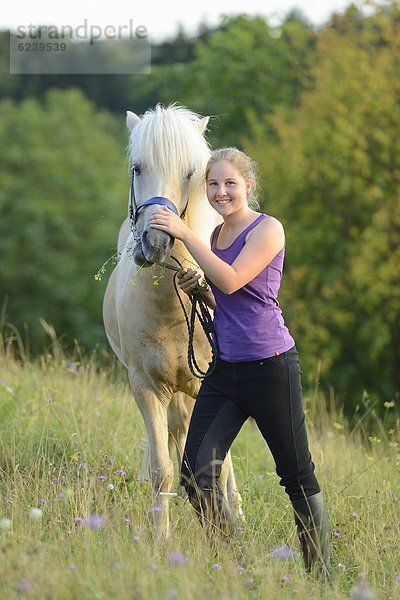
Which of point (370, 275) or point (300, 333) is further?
point (300, 333)

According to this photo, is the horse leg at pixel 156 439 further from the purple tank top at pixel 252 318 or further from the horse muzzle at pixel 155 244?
the horse muzzle at pixel 155 244

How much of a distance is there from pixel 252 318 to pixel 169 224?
1.77ft

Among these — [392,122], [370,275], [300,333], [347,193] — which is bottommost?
[300,333]

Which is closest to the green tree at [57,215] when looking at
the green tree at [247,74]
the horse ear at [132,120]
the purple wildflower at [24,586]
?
the green tree at [247,74]

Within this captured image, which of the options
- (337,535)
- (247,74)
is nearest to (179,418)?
(337,535)

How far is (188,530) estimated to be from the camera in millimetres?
4012

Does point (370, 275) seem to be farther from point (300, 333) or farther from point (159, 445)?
point (159, 445)

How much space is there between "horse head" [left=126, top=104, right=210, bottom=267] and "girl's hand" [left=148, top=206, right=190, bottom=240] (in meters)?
0.14

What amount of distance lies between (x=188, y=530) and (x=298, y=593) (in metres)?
1.00

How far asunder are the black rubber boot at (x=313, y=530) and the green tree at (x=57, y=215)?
22881mm

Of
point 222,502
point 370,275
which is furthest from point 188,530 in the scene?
point 370,275

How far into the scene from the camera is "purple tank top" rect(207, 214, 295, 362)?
375 centimetres

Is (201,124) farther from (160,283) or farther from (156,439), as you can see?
(156,439)

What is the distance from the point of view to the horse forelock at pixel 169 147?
13.5 feet
